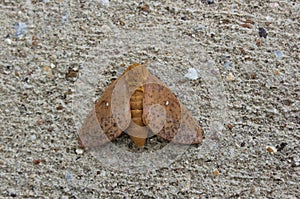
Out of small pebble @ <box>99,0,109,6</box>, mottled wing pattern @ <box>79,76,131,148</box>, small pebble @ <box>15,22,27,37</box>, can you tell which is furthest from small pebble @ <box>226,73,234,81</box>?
small pebble @ <box>15,22,27,37</box>

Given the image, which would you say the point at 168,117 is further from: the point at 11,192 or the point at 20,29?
the point at 20,29

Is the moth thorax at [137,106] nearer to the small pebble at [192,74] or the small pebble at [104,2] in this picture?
the small pebble at [192,74]

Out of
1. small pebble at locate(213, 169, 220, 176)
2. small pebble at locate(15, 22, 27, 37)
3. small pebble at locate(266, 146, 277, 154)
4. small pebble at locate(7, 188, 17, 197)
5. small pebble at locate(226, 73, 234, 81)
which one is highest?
small pebble at locate(15, 22, 27, 37)

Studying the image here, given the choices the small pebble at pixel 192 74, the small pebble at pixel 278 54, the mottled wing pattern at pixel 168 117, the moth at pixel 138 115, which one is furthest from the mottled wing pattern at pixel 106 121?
the small pebble at pixel 278 54

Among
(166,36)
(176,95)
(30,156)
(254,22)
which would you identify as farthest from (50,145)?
(254,22)

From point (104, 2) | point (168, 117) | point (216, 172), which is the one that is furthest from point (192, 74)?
point (104, 2)

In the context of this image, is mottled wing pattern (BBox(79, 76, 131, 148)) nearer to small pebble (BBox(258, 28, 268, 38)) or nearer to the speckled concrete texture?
the speckled concrete texture
